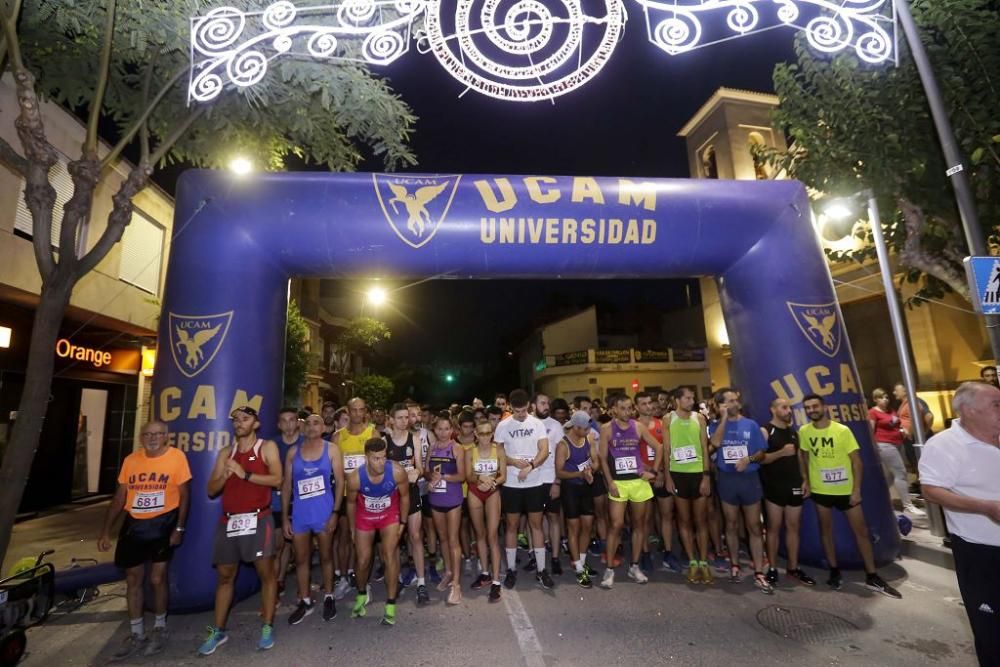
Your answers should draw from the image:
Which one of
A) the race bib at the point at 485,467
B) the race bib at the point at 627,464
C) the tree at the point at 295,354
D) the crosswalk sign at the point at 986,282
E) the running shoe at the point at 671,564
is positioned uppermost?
the tree at the point at 295,354

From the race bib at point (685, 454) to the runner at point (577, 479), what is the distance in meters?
0.92

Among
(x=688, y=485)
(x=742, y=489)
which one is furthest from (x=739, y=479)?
(x=688, y=485)

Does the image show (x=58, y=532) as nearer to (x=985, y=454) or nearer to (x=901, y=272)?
(x=985, y=454)

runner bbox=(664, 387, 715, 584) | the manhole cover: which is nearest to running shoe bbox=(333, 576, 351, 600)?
runner bbox=(664, 387, 715, 584)

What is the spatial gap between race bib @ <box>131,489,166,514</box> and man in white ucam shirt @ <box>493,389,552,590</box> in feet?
11.3

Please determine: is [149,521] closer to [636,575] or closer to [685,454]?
[636,575]

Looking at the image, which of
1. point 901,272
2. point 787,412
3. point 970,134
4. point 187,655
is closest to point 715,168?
point 901,272

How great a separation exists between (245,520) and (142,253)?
11.0 meters

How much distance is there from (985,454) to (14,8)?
29.4 feet

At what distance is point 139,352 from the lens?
44.3 feet

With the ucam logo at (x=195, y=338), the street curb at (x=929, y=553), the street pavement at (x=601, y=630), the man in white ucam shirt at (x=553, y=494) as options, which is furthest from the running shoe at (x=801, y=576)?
the ucam logo at (x=195, y=338)

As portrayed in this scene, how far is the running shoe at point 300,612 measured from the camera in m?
4.90

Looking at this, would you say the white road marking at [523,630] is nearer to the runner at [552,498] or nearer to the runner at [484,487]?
the runner at [484,487]

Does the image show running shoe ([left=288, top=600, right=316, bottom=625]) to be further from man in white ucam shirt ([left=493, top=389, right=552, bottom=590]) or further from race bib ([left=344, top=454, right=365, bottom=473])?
man in white ucam shirt ([left=493, top=389, right=552, bottom=590])
